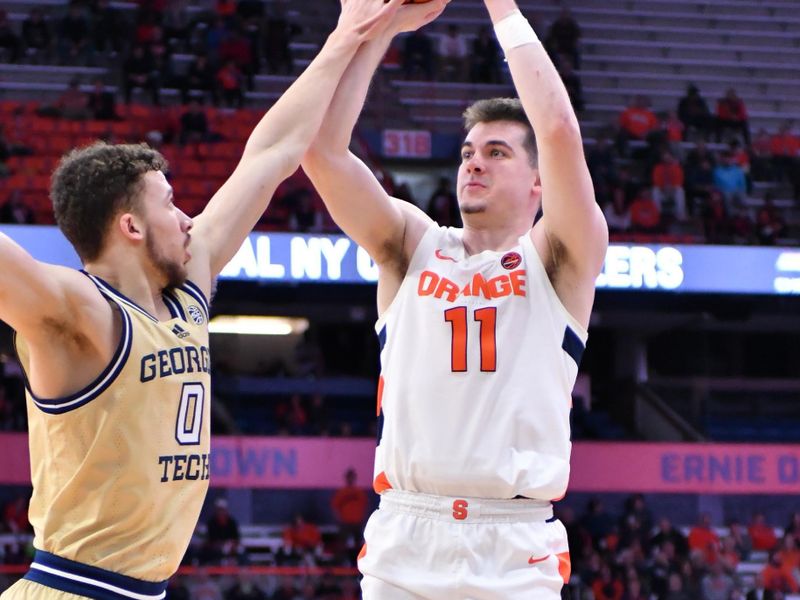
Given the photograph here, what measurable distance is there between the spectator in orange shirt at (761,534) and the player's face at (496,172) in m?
12.9

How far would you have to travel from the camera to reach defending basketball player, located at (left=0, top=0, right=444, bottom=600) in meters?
3.26

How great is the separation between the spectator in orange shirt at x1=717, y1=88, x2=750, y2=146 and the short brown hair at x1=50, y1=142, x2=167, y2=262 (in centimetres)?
1676

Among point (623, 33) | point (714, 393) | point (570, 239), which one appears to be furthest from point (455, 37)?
point (570, 239)

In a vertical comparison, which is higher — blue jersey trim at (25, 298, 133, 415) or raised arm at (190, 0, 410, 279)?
raised arm at (190, 0, 410, 279)

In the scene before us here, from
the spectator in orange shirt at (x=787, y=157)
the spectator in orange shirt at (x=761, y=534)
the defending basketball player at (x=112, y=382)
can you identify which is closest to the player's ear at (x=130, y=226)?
the defending basketball player at (x=112, y=382)

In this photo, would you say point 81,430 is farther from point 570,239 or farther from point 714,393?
point 714,393

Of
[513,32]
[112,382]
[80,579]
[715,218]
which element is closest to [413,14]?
[513,32]

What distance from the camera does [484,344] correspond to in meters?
4.07

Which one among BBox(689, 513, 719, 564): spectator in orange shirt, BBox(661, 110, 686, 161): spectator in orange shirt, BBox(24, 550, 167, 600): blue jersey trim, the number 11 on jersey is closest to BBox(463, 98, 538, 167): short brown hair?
the number 11 on jersey

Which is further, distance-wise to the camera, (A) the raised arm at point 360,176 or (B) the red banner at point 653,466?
(B) the red banner at point 653,466

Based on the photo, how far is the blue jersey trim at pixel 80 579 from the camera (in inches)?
129

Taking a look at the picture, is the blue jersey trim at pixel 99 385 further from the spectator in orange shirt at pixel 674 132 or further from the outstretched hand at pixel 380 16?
the spectator in orange shirt at pixel 674 132

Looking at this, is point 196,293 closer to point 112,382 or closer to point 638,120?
point 112,382

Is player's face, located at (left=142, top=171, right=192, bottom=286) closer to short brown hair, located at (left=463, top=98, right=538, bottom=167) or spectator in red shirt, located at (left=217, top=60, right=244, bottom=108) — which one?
short brown hair, located at (left=463, top=98, right=538, bottom=167)
